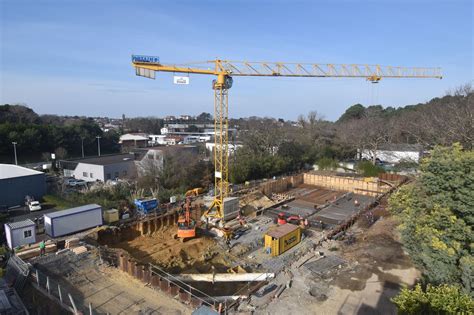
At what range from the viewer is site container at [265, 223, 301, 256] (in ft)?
62.2

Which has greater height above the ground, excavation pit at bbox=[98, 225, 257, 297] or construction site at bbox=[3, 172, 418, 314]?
construction site at bbox=[3, 172, 418, 314]

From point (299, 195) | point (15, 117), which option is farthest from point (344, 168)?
point (15, 117)

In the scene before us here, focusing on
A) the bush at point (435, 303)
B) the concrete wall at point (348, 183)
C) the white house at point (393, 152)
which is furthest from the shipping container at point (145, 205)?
the white house at point (393, 152)

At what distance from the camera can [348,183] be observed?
3694 cm

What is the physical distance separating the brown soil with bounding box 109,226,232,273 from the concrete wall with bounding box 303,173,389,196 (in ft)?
67.6

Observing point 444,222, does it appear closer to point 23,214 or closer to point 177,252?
point 177,252

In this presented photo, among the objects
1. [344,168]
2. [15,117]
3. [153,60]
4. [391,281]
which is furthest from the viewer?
[15,117]

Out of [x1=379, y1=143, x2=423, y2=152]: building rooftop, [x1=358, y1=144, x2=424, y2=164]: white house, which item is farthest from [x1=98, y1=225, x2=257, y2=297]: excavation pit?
[x1=379, y1=143, x2=423, y2=152]: building rooftop

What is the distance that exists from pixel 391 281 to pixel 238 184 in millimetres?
22114

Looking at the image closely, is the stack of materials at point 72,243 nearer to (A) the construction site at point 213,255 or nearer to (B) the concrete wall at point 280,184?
(A) the construction site at point 213,255

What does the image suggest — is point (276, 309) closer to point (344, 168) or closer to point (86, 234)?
point (86, 234)

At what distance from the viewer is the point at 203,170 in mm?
33500

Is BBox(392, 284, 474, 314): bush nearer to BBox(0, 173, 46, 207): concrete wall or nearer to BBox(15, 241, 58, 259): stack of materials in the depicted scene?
BBox(15, 241, 58, 259): stack of materials

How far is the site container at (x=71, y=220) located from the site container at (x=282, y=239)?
11719 mm
